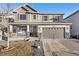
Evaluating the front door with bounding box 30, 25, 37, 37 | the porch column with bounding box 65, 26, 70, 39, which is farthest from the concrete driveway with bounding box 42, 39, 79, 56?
the front door with bounding box 30, 25, 37, 37

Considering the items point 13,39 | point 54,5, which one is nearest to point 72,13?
point 54,5

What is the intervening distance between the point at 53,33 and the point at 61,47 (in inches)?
39.3

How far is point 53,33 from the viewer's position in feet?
22.9

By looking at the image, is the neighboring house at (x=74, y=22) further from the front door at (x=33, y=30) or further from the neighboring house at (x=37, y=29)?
the front door at (x=33, y=30)

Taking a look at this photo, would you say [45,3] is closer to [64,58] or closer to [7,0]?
[7,0]

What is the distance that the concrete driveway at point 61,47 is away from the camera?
18.9 feet

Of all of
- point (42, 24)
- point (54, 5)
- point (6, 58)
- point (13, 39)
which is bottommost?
point (6, 58)

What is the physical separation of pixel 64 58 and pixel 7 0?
2181 millimetres

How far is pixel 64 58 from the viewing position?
549cm

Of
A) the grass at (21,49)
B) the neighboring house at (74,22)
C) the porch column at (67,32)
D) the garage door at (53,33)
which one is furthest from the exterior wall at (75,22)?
the grass at (21,49)

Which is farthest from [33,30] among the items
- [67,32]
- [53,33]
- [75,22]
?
[75,22]

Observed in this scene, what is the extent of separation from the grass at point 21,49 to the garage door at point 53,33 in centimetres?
77

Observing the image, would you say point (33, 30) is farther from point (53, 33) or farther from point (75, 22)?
point (75, 22)

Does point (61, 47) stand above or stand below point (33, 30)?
below
